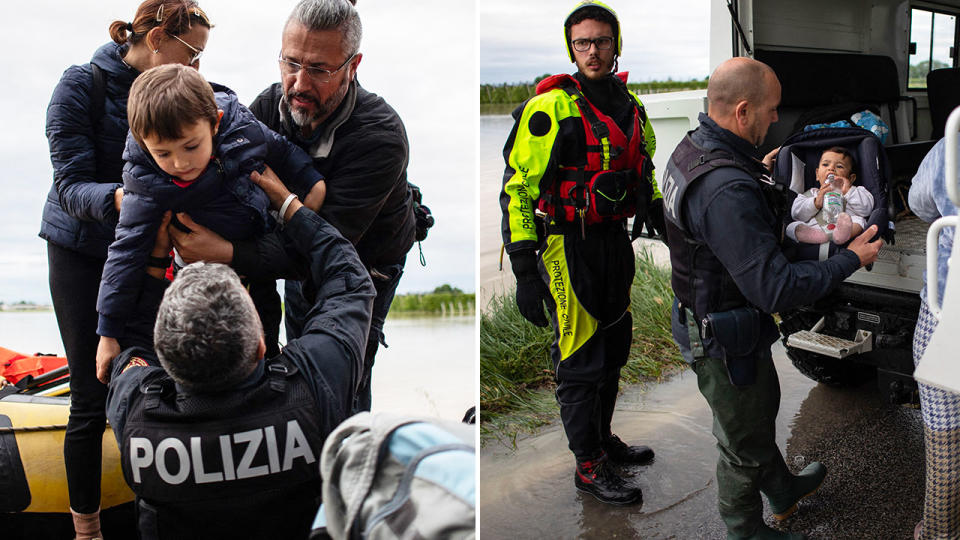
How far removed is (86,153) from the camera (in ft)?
8.57

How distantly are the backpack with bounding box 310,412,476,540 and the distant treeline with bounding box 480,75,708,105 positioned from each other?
1209 cm

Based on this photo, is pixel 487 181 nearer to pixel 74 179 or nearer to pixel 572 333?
pixel 572 333

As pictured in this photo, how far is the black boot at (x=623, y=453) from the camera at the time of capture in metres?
3.64

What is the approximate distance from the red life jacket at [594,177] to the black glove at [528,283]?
0.20 metres

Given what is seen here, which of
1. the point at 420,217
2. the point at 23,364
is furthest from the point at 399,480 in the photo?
the point at 23,364

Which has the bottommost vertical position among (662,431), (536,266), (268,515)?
(662,431)

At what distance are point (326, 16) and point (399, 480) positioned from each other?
1812 mm

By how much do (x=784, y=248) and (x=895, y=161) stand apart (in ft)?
7.40

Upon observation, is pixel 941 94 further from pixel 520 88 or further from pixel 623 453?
pixel 520 88

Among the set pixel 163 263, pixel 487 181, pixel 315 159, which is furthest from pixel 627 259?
pixel 487 181

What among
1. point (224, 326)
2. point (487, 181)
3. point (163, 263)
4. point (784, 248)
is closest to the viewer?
point (224, 326)

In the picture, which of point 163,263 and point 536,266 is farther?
point 536,266

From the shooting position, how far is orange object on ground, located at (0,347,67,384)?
11.3 ft

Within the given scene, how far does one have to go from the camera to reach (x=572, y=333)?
10.9 ft
